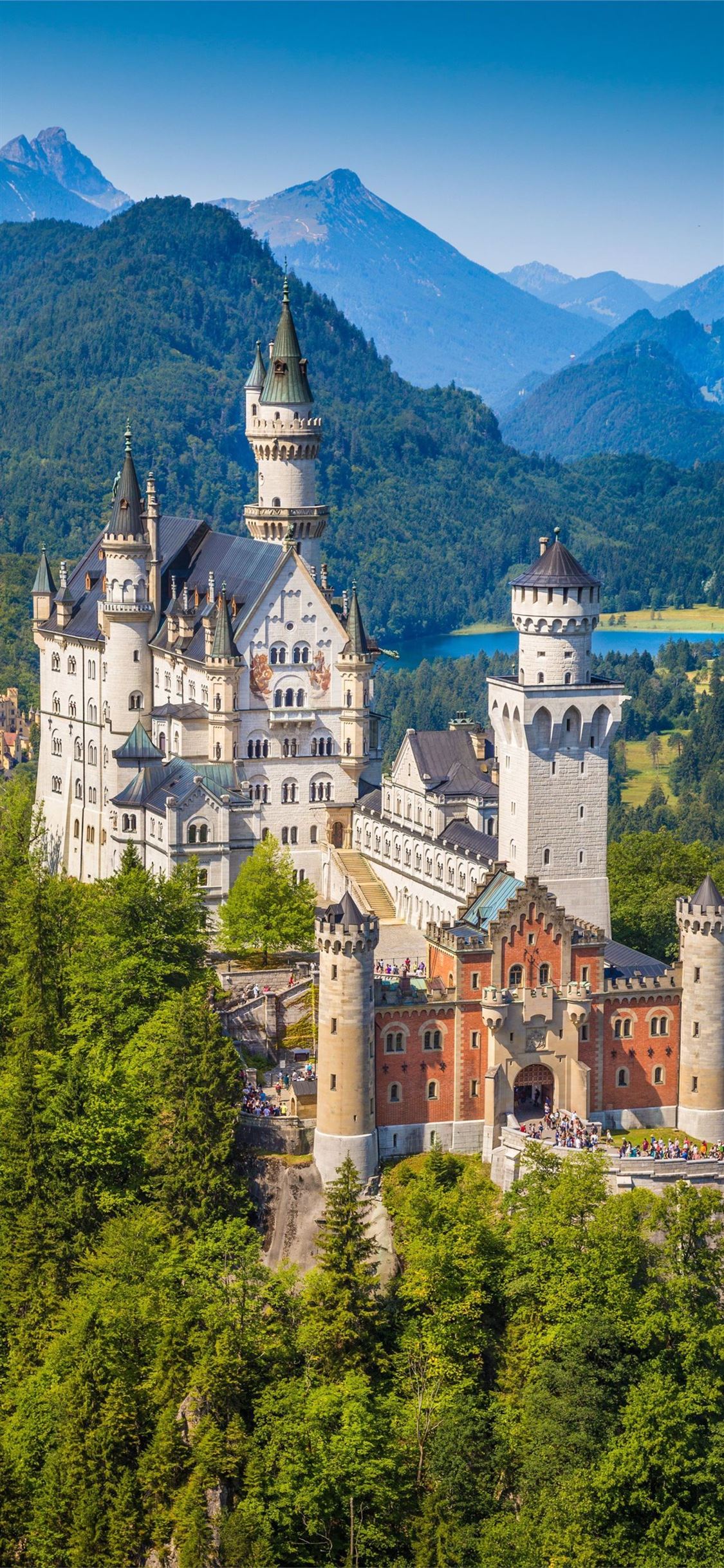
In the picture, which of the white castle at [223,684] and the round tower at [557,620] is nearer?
the round tower at [557,620]

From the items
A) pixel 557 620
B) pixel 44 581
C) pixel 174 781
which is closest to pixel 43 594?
pixel 44 581

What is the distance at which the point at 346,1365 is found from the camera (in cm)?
7881

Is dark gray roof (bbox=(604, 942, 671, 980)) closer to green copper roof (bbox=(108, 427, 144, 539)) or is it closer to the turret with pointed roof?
green copper roof (bbox=(108, 427, 144, 539))

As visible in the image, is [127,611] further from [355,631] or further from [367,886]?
[367,886]

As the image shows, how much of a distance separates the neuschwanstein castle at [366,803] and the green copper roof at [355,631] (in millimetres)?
152

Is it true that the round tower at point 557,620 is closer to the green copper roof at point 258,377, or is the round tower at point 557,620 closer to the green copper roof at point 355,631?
the green copper roof at point 355,631

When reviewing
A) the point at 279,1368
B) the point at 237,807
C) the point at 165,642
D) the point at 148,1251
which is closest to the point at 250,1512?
the point at 279,1368

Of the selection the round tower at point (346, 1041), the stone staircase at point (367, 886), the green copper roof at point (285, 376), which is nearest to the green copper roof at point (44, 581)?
the green copper roof at point (285, 376)

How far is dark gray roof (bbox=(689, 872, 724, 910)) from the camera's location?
87.6 m

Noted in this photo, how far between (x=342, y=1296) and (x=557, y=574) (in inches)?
1047

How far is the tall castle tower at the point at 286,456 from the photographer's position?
123875 mm

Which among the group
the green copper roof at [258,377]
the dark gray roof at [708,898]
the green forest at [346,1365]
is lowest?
the green forest at [346,1365]

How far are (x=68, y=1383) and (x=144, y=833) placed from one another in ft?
119

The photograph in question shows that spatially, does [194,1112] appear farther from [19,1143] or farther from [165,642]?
[165,642]
